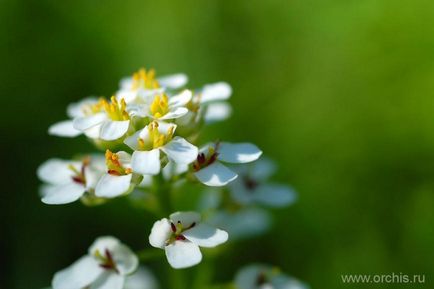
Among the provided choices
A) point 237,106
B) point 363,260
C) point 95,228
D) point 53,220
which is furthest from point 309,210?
point 53,220

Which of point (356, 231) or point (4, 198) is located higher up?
point (4, 198)

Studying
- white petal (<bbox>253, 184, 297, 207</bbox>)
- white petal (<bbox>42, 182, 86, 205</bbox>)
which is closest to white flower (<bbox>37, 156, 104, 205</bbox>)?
white petal (<bbox>42, 182, 86, 205</bbox>)

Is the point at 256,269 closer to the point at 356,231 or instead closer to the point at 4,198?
the point at 356,231

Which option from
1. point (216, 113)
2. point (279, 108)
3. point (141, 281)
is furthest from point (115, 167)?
point (279, 108)

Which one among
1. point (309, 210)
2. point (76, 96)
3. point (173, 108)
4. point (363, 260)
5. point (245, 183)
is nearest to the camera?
point (173, 108)

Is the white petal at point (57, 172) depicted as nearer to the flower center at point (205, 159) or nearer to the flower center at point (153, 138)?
the flower center at point (153, 138)

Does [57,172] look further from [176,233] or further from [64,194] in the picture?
[176,233]
